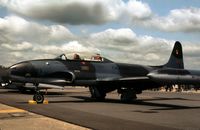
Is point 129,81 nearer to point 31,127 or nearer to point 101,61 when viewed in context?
point 101,61

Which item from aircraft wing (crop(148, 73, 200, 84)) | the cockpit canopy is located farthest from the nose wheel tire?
aircraft wing (crop(148, 73, 200, 84))

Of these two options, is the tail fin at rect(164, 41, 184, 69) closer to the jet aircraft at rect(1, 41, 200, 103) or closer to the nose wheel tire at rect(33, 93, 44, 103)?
the jet aircraft at rect(1, 41, 200, 103)

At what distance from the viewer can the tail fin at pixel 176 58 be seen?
29672 millimetres

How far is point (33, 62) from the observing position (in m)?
19.9

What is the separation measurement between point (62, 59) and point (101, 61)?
9.94 feet

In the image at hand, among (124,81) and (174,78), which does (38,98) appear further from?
(174,78)

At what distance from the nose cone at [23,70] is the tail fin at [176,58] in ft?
45.8

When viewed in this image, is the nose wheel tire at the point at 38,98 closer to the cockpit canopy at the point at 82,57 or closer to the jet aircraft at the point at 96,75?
the jet aircraft at the point at 96,75

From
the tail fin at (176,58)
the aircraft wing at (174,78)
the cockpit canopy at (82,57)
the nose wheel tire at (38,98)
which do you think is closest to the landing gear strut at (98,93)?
the cockpit canopy at (82,57)

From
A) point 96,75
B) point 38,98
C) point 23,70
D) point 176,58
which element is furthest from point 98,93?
point 176,58

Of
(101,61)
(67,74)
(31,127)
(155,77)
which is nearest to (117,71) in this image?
(101,61)

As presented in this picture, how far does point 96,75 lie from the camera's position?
2231 centimetres

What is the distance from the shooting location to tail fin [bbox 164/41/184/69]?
29672 mm

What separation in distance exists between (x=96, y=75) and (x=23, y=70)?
516cm
